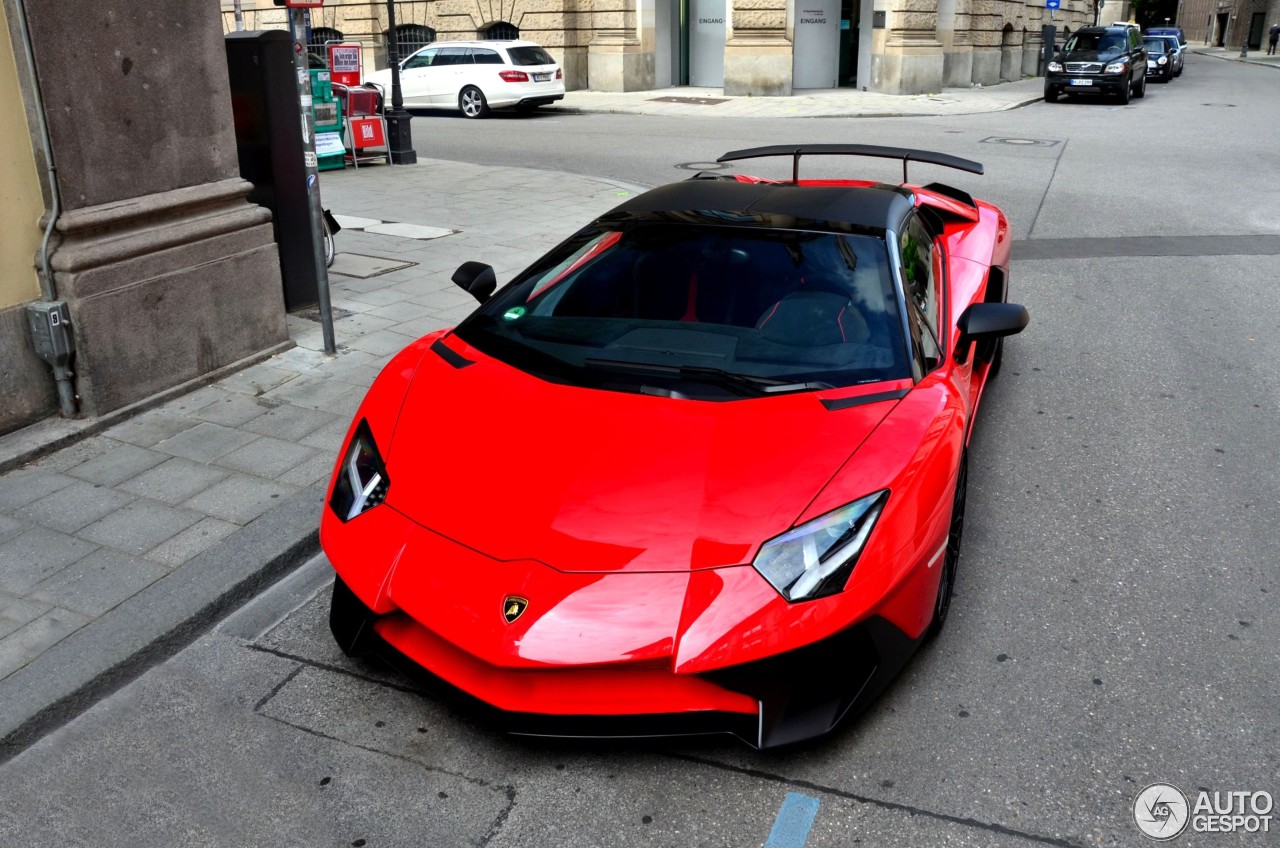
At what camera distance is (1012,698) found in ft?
11.4

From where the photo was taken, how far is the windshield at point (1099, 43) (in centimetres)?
2670

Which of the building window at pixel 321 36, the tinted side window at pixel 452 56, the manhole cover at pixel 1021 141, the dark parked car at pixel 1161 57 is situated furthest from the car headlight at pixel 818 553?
the dark parked car at pixel 1161 57

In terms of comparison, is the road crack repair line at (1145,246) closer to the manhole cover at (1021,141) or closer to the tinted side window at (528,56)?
the manhole cover at (1021,141)

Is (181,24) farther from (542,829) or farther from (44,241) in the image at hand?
(542,829)

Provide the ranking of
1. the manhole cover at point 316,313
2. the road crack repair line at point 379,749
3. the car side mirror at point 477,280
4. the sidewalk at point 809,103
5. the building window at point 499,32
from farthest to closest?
the building window at point 499,32, the sidewalk at point 809,103, the manhole cover at point 316,313, the car side mirror at point 477,280, the road crack repair line at point 379,749

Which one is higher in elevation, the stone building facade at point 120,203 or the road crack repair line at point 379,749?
the stone building facade at point 120,203

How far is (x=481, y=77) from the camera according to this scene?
2395 cm

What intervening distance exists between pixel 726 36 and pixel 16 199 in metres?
26.0

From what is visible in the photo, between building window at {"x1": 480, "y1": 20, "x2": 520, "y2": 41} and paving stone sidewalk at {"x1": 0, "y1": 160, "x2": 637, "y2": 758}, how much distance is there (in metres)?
24.7

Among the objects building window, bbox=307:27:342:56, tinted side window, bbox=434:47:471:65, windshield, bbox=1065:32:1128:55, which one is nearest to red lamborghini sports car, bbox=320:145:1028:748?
tinted side window, bbox=434:47:471:65

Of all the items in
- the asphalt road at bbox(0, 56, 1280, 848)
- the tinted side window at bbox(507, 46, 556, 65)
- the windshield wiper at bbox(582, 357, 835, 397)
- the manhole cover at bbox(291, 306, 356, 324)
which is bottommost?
the asphalt road at bbox(0, 56, 1280, 848)

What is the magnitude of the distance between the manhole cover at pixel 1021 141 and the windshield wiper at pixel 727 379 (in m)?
15.8

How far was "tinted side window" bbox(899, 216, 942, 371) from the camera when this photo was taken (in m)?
4.00

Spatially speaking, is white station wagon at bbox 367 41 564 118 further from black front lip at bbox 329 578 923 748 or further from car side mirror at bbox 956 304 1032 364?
black front lip at bbox 329 578 923 748
